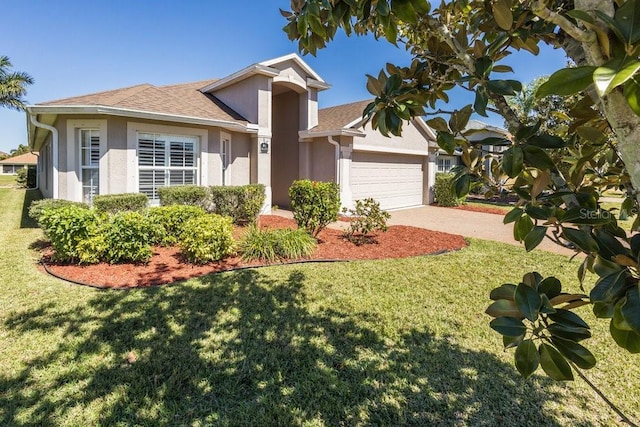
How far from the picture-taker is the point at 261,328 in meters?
4.32

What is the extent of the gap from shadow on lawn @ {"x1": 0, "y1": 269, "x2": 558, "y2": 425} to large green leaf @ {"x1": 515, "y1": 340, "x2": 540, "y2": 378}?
1970 mm

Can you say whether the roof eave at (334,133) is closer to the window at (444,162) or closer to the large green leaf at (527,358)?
the window at (444,162)

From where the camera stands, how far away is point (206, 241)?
272 inches

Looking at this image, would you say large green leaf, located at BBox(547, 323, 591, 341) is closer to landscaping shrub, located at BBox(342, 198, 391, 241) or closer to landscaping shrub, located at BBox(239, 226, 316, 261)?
landscaping shrub, located at BBox(239, 226, 316, 261)

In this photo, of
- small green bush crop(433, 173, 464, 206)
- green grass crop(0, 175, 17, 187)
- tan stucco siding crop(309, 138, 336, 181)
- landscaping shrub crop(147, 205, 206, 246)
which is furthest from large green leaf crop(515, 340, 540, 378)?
green grass crop(0, 175, 17, 187)

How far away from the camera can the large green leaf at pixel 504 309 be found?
52.0 inches

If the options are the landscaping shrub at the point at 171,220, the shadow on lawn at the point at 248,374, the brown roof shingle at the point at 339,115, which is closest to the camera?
the shadow on lawn at the point at 248,374

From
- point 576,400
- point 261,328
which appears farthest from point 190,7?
point 576,400

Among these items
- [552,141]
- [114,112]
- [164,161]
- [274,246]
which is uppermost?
[114,112]

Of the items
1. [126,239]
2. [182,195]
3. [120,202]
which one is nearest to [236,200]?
[182,195]

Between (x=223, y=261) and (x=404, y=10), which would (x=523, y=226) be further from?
(x=223, y=261)

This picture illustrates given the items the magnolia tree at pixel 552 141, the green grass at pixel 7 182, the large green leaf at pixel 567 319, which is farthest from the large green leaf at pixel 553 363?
the green grass at pixel 7 182

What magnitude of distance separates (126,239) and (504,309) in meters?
7.00

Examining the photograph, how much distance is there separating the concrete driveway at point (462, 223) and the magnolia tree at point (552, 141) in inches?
342
